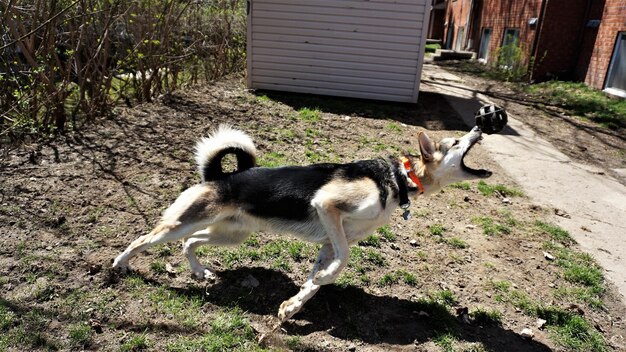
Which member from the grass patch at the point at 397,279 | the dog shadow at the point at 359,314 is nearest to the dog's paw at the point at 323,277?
the dog shadow at the point at 359,314

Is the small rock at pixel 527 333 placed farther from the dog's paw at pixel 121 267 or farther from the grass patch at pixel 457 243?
the dog's paw at pixel 121 267

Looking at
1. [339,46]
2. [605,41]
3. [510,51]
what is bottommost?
[339,46]

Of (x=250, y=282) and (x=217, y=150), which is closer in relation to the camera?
(x=217, y=150)

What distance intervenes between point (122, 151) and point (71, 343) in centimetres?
364

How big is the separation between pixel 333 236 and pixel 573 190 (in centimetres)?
481

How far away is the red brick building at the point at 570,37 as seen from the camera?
37.5 ft

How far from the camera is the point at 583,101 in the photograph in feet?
37.0

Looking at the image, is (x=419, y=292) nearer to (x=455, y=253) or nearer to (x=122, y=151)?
(x=455, y=253)

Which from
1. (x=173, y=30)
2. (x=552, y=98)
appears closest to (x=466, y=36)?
(x=552, y=98)

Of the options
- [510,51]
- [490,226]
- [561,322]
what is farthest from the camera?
[510,51]

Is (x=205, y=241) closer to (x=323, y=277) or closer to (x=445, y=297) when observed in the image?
(x=323, y=277)

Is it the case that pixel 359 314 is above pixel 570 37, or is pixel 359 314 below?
below

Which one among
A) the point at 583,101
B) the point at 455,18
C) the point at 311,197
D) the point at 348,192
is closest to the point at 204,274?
the point at 311,197

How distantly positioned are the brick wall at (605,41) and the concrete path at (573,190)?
4137mm
